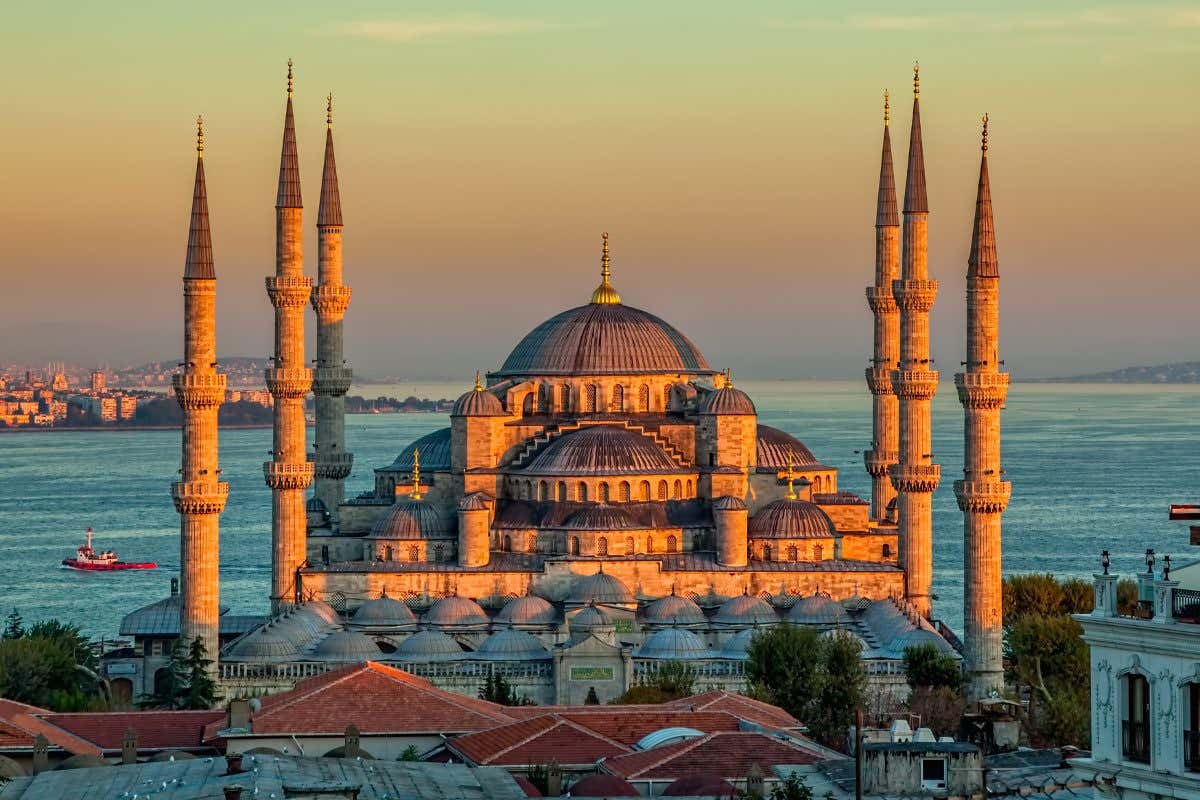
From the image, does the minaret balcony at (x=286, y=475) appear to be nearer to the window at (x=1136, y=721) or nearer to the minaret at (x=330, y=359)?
the minaret at (x=330, y=359)

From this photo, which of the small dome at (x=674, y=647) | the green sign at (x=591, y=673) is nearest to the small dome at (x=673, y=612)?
the small dome at (x=674, y=647)

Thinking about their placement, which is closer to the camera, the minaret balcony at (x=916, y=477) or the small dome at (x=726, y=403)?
the minaret balcony at (x=916, y=477)

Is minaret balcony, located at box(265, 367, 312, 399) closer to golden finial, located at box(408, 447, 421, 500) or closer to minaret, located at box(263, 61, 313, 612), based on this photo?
minaret, located at box(263, 61, 313, 612)

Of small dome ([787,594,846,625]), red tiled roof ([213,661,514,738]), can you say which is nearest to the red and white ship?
small dome ([787,594,846,625])

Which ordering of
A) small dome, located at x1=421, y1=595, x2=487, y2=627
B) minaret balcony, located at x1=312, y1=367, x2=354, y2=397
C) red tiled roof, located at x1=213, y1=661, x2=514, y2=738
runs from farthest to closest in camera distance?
minaret balcony, located at x1=312, y1=367, x2=354, y2=397 → small dome, located at x1=421, y1=595, x2=487, y2=627 → red tiled roof, located at x1=213, y1=661, x2=514, y2=738

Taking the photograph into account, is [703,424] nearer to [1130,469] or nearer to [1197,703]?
[1197,703]

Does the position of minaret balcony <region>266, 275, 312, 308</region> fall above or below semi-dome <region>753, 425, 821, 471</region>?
above

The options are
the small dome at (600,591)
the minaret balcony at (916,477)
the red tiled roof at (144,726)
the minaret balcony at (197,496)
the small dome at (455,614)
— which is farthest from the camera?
the minaret balcony at (916,477)
